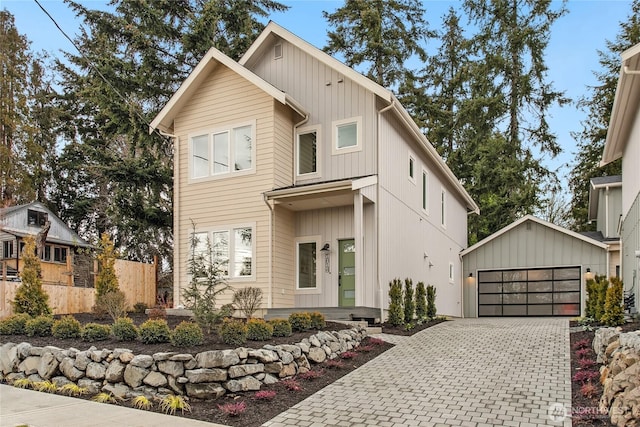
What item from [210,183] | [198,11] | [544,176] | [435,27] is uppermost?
[435,27]

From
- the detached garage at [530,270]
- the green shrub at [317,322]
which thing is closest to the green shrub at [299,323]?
the green shrub at [317,322]

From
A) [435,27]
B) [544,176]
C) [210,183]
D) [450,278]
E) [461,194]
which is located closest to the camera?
[210,183]

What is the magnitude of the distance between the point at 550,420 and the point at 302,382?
3429 millimetres

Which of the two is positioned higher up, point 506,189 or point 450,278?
point 506,189

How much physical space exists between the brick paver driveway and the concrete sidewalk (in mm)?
1384

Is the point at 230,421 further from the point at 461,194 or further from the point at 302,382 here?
the point at 461,194

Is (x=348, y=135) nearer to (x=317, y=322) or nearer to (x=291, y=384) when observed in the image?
(x=317, y=322)

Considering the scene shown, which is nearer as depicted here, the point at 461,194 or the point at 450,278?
the point at 450,278

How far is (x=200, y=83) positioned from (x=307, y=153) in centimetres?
372

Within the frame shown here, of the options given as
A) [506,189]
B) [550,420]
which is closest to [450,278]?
[506,189]

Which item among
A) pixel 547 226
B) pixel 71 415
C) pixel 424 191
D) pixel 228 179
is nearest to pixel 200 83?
pixel 228 179

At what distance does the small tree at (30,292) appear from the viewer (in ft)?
36.3

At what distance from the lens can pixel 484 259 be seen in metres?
21.1

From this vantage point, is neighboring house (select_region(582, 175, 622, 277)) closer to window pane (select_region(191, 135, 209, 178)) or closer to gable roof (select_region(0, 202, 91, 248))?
window pane (select_region(191, 135, 209, 178))
